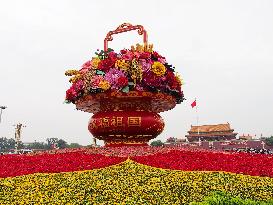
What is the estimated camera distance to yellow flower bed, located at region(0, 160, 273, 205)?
12.6 ft

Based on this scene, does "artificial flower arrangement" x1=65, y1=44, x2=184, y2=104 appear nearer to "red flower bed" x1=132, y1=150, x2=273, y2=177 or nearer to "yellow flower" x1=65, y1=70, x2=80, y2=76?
"yellow flower" x1=65, y1=70, x2=80, y2=76

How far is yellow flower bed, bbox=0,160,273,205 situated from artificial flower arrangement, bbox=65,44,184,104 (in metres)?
3.18

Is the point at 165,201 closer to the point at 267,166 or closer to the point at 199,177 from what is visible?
the point at 199,177

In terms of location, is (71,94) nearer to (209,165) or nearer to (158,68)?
(158,68)

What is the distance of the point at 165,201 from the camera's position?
12.3ft

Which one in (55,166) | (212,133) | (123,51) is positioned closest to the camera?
(55,166)

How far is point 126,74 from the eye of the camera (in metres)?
7.99

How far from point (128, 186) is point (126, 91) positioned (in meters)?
3.75

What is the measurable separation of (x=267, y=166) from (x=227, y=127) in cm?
5237

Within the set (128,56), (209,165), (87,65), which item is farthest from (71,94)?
(209,165)

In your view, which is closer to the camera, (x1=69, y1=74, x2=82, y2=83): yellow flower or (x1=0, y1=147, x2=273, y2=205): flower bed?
(x1=0, y1=147, x2=273, y2=205): flower bed

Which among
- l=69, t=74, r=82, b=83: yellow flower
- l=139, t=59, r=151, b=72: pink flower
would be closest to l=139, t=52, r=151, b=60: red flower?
l=139, t=59, r=151, b=72: pink flower

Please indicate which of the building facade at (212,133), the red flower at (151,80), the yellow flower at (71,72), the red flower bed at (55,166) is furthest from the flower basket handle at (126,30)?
the building facade at (212,133)

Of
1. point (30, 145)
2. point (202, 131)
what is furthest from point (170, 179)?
point (30, 145)
